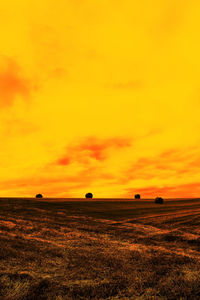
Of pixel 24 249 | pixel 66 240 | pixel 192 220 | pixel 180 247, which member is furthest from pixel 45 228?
pixel 192 220

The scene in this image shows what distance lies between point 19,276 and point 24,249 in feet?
16.6

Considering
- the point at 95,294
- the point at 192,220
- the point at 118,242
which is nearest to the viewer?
the point at 95,294

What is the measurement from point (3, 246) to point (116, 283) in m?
8.69

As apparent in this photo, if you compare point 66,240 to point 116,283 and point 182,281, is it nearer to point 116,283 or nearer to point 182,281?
point 116,283

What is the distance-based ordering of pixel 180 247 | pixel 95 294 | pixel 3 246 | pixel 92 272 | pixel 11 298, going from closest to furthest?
pixel 11 298
pixel 95 294
pixel 92 272
pixel 3 246
pixel 180 247

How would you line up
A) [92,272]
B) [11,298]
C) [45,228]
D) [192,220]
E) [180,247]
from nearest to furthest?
1. [11,298]
2. [92,272]
3. [180,247]
4. [45,228]
5. [192,220]

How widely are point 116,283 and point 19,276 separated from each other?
172 inches

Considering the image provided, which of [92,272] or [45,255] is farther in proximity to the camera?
[45,255]

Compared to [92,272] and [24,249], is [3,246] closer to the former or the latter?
[24,249]

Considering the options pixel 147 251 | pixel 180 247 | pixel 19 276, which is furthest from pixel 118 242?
pixel 19 276

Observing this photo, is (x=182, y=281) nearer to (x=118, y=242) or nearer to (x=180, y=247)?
(x=180, y=247)

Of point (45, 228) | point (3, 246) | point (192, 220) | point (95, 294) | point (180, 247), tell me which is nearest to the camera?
point (95, 294)

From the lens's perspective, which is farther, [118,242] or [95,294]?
[118,242]

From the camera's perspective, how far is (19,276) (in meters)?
10.5
